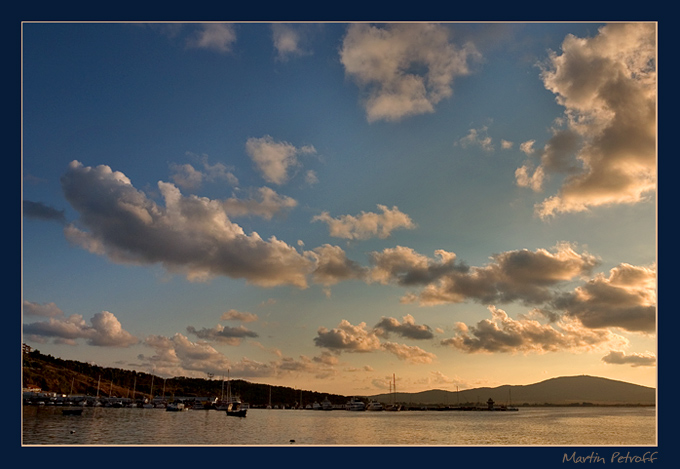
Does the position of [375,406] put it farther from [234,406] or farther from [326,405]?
[234,406]

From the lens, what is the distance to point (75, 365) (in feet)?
376

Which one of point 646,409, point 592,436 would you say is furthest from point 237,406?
point 646,409

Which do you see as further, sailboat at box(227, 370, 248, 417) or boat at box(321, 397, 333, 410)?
boat at box(321, 397, 333, 410)

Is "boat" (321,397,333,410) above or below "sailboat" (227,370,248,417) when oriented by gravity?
below

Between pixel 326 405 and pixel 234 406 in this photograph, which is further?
pixel 326 405

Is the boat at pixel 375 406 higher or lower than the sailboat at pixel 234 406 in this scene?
lower

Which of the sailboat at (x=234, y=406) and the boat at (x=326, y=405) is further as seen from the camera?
the boat at (x=326, y=405)

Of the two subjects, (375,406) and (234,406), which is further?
(375,406)

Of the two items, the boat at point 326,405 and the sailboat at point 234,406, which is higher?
the sailboat at point 234,406

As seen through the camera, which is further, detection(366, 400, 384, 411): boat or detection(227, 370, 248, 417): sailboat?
detection(366, 400, 384, 411): boat

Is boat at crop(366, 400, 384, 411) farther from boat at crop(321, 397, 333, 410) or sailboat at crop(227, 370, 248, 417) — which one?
sailboat at crop(227, 370, 248, 417)

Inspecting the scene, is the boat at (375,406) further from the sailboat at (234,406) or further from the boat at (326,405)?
the sailboat at (234,406)

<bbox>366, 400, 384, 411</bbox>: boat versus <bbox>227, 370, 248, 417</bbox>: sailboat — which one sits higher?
<bbox>227, 370, 248, 417</bbox>: sailboat

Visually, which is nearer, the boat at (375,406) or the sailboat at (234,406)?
the sailboat at (234,406)
